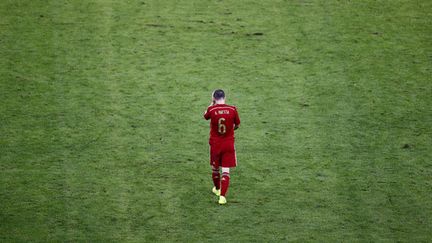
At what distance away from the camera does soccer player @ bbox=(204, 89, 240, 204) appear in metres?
10.4

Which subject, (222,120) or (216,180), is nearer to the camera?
(222,120)

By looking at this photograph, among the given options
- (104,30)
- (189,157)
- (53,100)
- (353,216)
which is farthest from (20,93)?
(353,216)

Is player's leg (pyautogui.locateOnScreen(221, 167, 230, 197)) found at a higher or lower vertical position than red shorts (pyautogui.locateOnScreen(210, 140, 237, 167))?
lower

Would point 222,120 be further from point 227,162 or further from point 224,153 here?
point 227,162

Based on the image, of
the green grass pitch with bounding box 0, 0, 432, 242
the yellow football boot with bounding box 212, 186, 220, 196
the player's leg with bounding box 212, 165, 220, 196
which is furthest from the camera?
the yellow football boot with bounding box 212, 186, 220, 196

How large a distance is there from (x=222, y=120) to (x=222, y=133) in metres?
0.21

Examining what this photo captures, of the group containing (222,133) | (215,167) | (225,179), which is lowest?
(225,179)

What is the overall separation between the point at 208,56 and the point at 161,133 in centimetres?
286

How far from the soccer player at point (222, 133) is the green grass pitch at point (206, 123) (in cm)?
59

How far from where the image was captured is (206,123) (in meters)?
13.2

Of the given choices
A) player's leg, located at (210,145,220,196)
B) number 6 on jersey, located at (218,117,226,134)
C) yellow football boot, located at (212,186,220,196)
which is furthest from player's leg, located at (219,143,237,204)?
yellow football boot, located at (212,186,220,196)

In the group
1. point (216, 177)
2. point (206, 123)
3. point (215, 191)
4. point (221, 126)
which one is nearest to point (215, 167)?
point (216, 177)

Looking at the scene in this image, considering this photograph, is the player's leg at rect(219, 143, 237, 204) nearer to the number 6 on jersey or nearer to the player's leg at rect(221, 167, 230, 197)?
the player's leg at rect(221, 167, 230, 197)

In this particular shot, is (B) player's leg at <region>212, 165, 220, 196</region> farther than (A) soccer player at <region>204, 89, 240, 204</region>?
Yes
